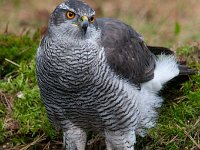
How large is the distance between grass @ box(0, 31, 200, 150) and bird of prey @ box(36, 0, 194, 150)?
0.81ft

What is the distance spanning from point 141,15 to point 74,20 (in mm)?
5157

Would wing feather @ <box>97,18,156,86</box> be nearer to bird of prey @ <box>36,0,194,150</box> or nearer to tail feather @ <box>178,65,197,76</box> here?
bird of prey @ <box>36,0,194,150</box>

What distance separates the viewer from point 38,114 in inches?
271

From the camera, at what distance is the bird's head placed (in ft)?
17.4

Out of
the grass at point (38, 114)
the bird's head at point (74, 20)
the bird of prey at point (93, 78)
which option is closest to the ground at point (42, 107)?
the grass at point (38, 114)

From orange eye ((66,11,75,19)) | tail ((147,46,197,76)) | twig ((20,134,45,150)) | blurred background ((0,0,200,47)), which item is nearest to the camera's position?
orange eye ((66,11,75,19))

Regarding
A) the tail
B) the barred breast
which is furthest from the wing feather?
the tail

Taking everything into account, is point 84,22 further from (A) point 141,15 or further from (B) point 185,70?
(A) point 141,15

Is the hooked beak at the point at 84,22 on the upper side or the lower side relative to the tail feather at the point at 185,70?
upper

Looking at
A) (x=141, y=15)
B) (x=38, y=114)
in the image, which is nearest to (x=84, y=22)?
(x=38, y=114)

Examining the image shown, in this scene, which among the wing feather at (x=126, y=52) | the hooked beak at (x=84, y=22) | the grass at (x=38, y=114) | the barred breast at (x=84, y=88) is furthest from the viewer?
the grass at (x=38, y=114)

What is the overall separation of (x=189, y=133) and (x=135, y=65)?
2.76ft

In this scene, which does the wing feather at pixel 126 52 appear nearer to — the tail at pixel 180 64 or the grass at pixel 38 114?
the tail at pixel 180 64

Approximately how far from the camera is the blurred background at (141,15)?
9.09 meters
